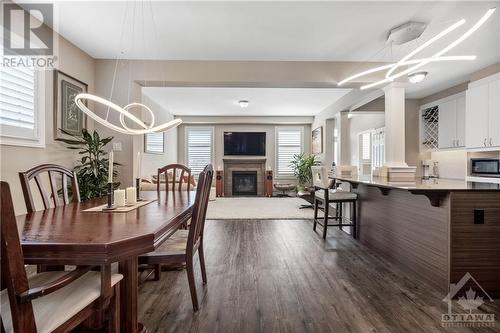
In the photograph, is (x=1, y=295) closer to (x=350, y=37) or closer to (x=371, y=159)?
(x=350, y=37)

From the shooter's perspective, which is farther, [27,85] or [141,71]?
[141,71]

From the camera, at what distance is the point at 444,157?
17.5 feet

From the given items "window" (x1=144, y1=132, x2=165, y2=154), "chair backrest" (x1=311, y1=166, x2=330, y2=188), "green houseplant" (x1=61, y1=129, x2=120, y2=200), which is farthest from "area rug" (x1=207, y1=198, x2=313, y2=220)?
"green houseplant" (x1=61, y1=129, x2=120, y2=200)

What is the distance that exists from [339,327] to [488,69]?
4.55 meters

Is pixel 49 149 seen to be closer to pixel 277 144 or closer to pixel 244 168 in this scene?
pixel 244 168

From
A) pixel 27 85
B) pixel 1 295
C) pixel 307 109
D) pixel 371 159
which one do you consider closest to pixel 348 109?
pixel 307 109

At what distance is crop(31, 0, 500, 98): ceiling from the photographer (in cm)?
253

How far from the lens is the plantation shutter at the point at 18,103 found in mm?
2371

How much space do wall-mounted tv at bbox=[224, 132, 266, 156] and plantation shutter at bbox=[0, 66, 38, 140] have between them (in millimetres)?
6136

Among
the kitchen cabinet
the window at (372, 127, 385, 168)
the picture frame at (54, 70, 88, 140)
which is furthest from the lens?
the window at (372, 127, 385, 168)

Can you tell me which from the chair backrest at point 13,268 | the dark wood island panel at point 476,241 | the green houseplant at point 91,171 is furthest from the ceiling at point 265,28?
the chair backrest at point 13,268

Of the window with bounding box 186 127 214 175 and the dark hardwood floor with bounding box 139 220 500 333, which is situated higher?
the window with bounding box 186 127 214 175

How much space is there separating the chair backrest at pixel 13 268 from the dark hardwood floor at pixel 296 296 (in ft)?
3.02

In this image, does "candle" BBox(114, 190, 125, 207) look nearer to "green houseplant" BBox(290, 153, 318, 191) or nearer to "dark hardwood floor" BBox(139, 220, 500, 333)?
"dark hardwood floor" BBox(139, 220, 500, 333)
